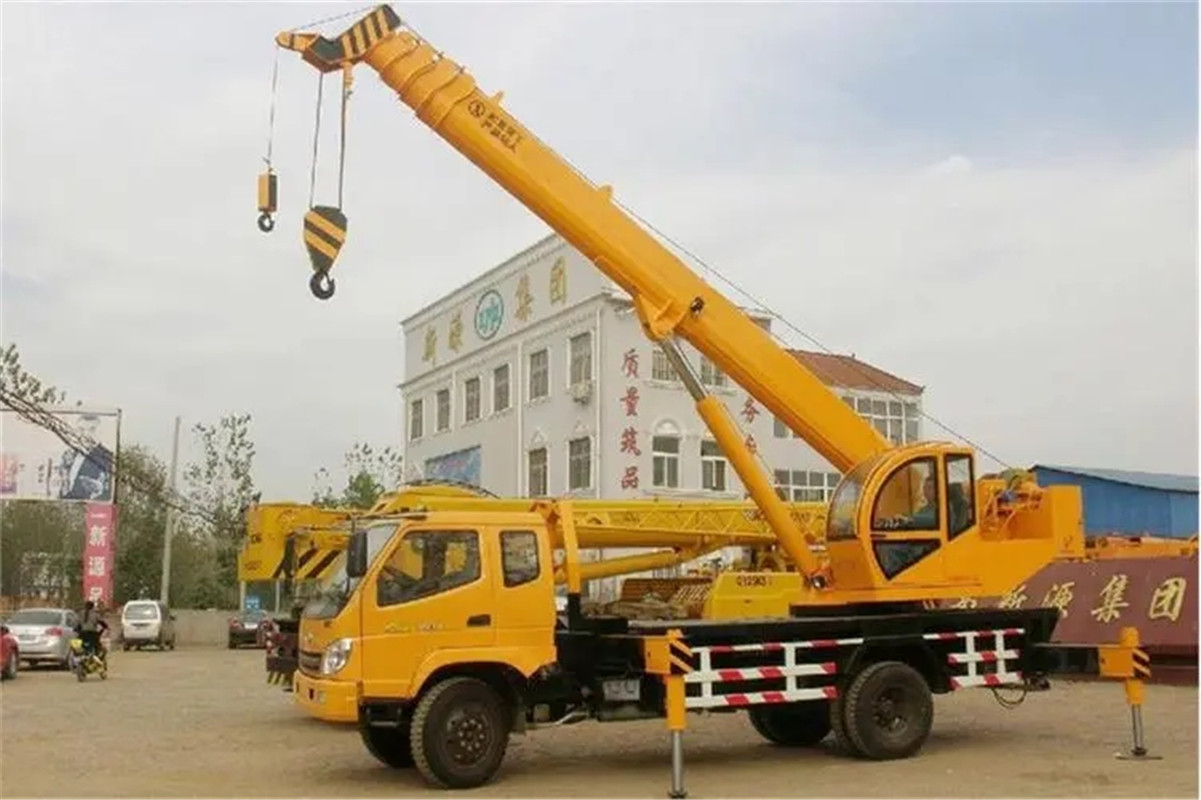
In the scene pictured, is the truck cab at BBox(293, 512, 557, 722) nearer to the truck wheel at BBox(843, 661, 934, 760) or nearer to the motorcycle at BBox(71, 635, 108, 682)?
the truck wheel at BBox(843, 661, 934, 760)

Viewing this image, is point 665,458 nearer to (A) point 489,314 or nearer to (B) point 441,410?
(A) point 489,314

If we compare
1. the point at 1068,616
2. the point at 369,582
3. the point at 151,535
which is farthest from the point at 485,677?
the point at 151,535

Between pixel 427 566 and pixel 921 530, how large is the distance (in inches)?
183

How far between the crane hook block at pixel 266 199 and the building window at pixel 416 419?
1336 inches

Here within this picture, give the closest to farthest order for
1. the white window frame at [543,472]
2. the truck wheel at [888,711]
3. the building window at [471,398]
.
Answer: the truck wheel at [888,711], the white window frame at [543,472], the building window at [471,398]

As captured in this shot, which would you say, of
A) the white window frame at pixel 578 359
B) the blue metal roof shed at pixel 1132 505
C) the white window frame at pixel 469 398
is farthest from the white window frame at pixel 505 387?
the blue metal roof shed at pixel 1132 505

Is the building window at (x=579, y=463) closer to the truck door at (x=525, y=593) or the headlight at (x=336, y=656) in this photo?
the truck door at (x=525, y=593)

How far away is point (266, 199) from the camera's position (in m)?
12.8

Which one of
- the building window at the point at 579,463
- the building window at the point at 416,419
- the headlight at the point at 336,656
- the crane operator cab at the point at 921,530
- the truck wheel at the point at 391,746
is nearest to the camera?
the headlight at the point at 336,656

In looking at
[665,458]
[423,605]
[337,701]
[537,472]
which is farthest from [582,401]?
[337,701]

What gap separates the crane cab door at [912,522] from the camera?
39.8ft

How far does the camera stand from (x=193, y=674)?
81.8 ft

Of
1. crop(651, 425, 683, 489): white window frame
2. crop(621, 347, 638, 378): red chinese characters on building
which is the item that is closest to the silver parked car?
crop(621, 347, 638, 378): red chinese characters on building

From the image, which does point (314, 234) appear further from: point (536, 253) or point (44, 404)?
point (44, 404)
